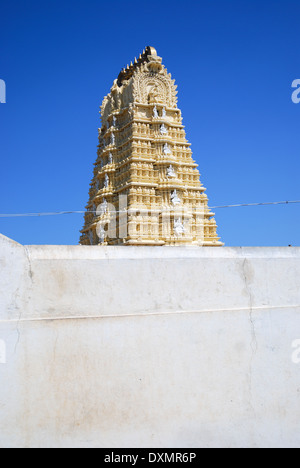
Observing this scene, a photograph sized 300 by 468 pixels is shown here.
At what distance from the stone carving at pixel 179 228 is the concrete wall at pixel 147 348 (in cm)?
1538

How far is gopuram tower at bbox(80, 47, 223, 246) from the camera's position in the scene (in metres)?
21.5

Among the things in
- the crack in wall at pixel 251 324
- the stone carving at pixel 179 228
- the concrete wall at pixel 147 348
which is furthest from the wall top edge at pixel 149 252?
the stone carving at pixel 179 228

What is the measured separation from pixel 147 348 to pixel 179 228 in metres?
16.5

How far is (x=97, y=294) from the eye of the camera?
17.1 feet

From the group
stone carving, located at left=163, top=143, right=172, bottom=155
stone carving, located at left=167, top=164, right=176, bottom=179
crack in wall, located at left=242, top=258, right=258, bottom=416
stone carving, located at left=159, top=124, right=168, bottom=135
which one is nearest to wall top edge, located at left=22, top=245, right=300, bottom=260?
crack in wall, located at left=242, top=258, right=258, bottom=416

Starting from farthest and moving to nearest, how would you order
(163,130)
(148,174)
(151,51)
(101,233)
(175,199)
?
1. (151,51)
2. (163,130)
3. (101,233)
4. (148,174)
5. (175,199)

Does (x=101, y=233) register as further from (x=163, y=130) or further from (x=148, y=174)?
(x=163, y=130)

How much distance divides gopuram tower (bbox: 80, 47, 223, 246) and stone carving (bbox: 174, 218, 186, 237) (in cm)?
4

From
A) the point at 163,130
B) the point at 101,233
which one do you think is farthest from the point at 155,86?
the point at 101,233

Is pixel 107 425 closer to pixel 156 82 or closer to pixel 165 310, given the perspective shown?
pixel 165 310

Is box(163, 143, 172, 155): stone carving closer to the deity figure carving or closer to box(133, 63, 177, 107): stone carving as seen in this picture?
the deity figure carving

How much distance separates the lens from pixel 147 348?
5.28m
